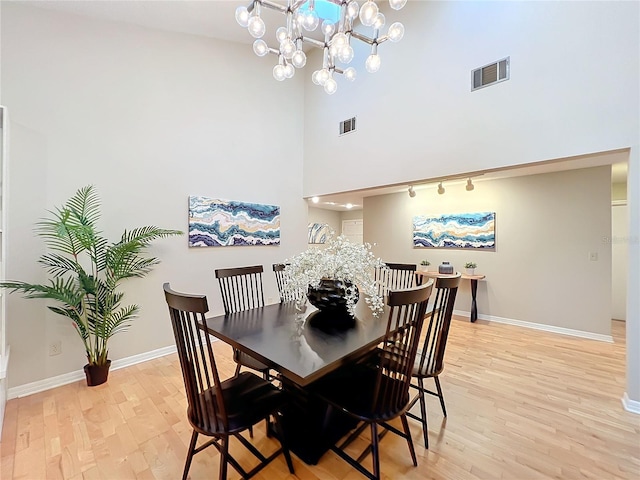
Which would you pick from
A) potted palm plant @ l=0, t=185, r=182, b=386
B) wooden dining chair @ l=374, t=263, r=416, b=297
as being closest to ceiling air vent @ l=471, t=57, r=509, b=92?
wooden dining chair @ l=374, t=263, r=416, b=297

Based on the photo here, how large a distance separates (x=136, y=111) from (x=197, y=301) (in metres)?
2.88

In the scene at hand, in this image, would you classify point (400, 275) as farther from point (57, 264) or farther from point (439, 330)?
point (57, 264)

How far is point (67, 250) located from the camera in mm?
2461

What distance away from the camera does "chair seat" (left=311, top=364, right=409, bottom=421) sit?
1.41 meters

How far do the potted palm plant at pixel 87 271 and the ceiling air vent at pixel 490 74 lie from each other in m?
3.84

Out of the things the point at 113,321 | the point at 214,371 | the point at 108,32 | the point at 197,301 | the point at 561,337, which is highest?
the point at 108,32

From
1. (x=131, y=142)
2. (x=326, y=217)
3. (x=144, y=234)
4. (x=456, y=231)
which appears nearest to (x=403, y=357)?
(x=144, y=234)

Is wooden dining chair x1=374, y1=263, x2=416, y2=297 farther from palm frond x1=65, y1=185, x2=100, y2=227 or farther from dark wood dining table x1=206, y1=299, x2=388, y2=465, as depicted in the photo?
palm frond x1=65, y1=185, x2=100, y2=227

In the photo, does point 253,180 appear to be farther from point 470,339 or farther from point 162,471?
point 470,339

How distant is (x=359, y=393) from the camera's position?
5.12ft

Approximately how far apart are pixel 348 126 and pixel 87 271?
12.0ft

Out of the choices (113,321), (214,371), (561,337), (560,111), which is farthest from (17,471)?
(561,337)

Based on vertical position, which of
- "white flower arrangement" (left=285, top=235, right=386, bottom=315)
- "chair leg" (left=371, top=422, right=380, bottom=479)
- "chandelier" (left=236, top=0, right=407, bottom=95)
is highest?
"chandelier" (left=236, top=0, right=407, bottom=95)

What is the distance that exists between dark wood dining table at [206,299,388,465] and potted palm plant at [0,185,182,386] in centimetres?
143
